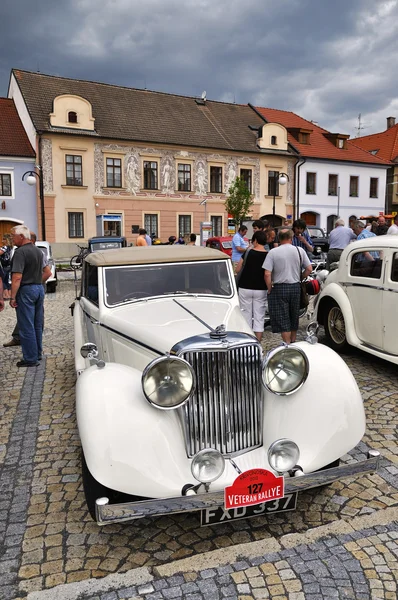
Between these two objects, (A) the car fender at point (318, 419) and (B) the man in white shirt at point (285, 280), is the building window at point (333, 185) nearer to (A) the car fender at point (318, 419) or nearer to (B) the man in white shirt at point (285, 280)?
(B) the man in white shirt at point (285, 280)

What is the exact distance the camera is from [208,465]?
9.28 ft

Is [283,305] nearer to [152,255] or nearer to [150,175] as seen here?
[152,255]

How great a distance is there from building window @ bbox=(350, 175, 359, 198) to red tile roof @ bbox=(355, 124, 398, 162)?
672cm

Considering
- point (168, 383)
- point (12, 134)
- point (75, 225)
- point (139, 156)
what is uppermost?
point (12, 134)

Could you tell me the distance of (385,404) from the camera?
5234 millimetres

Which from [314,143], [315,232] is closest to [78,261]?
[315,232]

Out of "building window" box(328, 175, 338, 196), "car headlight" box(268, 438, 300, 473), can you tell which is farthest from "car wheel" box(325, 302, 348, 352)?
"building window" box(328, 175, 338, 196)

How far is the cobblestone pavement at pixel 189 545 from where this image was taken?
2.62 meters

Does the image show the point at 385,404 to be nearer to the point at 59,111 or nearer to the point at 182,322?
the point at 182,322

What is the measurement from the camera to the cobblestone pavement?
8.59ft

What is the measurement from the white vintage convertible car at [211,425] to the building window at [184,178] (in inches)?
1119

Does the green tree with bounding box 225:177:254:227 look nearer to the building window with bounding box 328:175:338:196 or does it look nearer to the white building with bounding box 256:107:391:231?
the white building with bounding box 256:107:391:231

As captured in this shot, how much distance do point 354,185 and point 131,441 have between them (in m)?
38.3

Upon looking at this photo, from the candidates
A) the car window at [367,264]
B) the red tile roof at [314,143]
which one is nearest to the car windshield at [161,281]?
the car window at [367,264]
